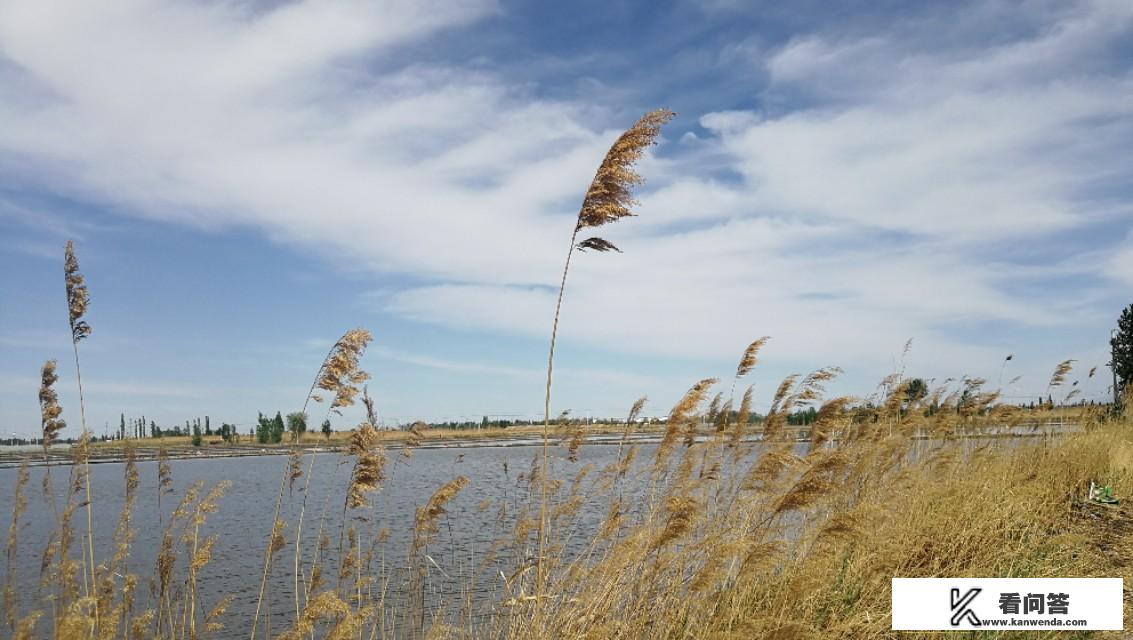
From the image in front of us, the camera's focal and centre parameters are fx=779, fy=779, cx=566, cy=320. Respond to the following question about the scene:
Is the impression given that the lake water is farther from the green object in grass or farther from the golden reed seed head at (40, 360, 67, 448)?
the green object in grass

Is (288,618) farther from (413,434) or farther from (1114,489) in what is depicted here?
Result: (1114,489)

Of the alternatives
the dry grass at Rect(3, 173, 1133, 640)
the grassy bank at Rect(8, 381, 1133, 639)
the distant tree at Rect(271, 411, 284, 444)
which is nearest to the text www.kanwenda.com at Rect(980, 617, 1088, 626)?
the grassy bank at Rect(8, 381, 1133, 639)

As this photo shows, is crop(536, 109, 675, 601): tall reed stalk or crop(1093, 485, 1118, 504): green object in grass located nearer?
crop(536, 109, 675, 601): tall reed stalk

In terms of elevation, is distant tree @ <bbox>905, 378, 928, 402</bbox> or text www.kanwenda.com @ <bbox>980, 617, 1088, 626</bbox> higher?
distant tree @ <bbox>905, 378, 928, 402</bbox>

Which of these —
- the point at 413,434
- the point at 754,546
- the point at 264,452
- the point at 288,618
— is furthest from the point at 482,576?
the point at 264,452

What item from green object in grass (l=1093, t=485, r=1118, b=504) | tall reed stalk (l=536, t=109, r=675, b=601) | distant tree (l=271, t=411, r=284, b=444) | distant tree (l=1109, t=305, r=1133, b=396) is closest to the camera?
tall reed stalk (l=536, t=109, r=675, b=601)

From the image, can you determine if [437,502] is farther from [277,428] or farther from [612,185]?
[277,428]

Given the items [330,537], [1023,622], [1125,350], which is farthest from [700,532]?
[1125,350]

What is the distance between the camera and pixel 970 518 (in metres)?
6.83

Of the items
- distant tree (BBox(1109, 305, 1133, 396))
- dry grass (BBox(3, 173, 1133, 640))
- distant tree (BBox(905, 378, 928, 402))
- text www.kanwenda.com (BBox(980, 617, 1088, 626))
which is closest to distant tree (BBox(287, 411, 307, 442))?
dry grass (BBox(3, 173, 1133, 640))

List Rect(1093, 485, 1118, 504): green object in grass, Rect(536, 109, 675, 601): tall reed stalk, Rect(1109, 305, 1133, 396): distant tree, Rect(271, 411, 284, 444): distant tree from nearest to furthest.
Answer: Rect(536, 109, 675, 601): tall reed stalk → Rect(1093, 485, 1118, 504): green object in grass → Rect(1109, 305, 1133, 396): distant tree → Rect(271, 411, 284, 444): distant tree

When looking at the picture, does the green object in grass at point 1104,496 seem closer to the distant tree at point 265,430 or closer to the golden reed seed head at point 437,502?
the golden reed seed head at point 437,502

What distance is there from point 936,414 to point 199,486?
821cm

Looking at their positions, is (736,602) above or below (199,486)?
below
